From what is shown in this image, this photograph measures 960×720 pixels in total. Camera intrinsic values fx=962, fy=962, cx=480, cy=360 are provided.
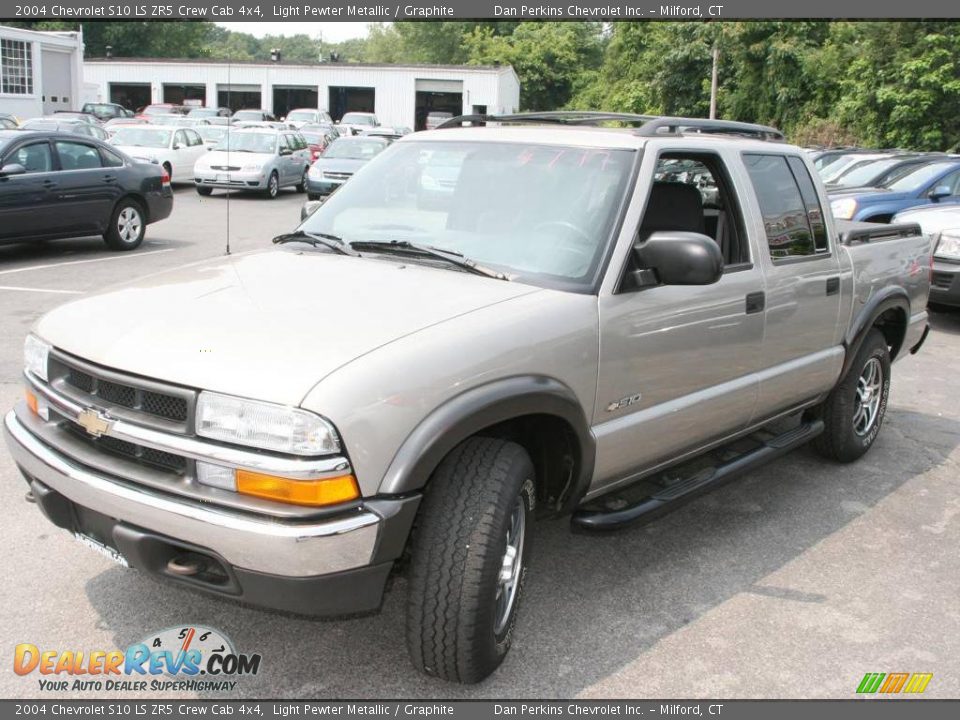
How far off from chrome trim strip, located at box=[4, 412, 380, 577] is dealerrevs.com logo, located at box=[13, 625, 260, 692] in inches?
28.0

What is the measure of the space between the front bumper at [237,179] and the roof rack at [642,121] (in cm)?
1759

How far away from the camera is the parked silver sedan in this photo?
2172 centimetres

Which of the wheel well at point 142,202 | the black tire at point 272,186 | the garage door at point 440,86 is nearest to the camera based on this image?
the wheel well at point 142,202

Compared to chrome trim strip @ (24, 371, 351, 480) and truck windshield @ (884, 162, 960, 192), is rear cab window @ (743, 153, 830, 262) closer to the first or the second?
chrome trim strip @ (24, 371, 351, 480)

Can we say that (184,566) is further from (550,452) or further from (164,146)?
(164,146)

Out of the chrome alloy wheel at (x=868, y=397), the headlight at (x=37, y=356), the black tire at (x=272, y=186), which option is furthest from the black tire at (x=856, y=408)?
the black tire at (x=272, y=186)

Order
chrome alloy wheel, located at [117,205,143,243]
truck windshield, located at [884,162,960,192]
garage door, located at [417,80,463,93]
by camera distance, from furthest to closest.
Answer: garage door, located at [417,80,463,93] → chrome alloy wheel, located at [117,205,143,243] → truck windshield, located at [884,162,960,192]

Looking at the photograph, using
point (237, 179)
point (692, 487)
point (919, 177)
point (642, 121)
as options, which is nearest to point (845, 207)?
point (919, 177)

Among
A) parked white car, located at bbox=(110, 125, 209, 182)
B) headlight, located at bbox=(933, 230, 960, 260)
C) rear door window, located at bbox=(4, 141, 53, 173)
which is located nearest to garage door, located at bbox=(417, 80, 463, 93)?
parked white car, located at bbox=(110, 125, 209, 182)

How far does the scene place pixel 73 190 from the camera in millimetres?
12336

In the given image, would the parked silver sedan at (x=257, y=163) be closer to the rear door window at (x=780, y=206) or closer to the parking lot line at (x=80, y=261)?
the parking lot line at (x=80, y=261)

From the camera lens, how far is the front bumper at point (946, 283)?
9883 millimetres

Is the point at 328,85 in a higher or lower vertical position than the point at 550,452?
higher

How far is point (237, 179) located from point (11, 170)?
1081cm
